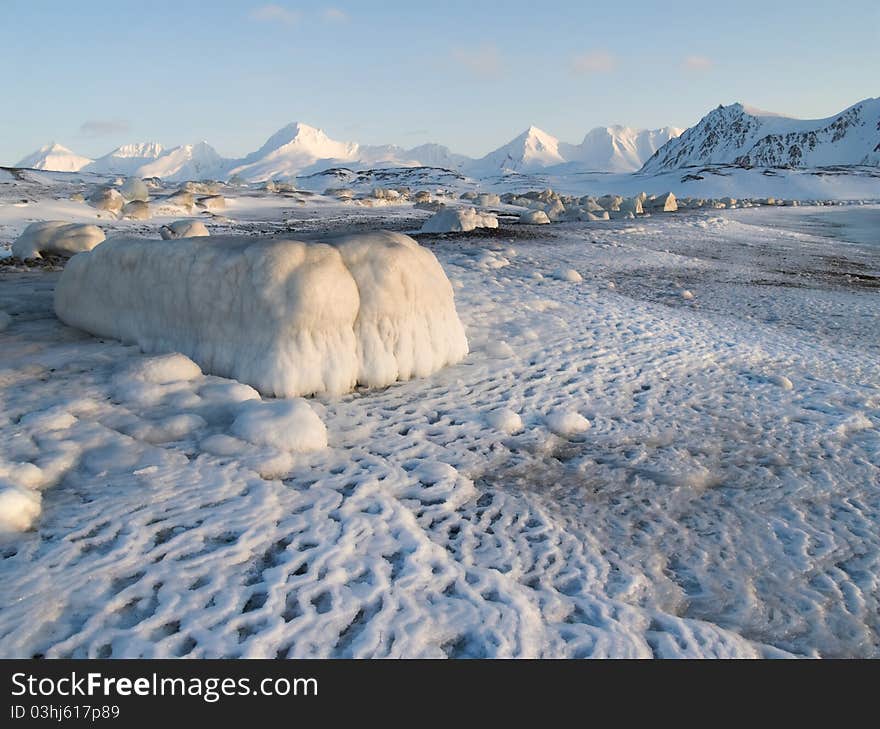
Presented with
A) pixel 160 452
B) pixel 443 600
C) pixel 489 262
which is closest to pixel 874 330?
pixel 489 262

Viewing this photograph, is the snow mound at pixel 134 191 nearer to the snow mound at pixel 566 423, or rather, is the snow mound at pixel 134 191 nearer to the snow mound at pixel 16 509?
the snow mound at pixel 566 423

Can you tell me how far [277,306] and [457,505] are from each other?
221cm

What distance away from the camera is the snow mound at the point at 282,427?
3689mm

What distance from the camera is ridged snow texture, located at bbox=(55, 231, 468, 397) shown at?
464 cm

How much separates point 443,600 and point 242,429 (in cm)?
180

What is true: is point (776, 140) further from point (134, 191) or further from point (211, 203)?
point (134, 191)

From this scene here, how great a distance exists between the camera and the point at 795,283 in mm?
11086

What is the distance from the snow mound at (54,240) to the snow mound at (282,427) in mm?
7315

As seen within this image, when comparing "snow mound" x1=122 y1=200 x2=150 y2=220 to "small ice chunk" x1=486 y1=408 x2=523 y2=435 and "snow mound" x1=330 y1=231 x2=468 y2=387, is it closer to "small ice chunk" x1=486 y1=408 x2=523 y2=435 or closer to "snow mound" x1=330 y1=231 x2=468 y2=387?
"snow mound" x1=330 y1=231 x2=468 y2=387

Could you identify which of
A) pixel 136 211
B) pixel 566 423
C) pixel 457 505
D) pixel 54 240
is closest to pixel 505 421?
pixel 566 423

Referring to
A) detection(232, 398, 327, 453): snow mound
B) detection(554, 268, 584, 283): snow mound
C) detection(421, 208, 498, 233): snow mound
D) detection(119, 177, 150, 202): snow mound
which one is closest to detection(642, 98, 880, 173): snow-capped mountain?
detection(421, 208, 498, 233): snow mound

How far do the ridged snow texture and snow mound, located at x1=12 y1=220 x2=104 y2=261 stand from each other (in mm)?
4833
